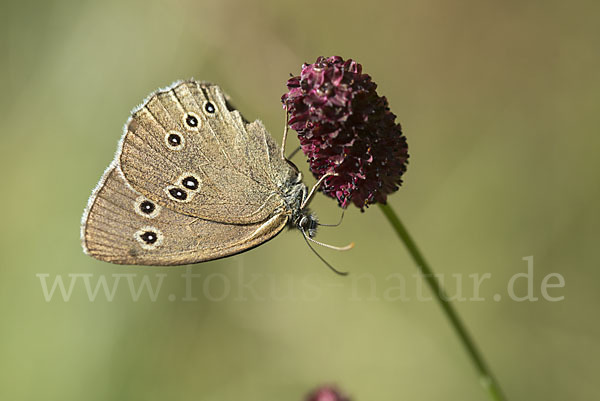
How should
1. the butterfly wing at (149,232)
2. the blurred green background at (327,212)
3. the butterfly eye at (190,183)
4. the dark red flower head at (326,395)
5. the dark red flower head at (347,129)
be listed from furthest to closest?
the blurred green background at (327,212), the dark red flower head at (326,395), the butterfly eye at (190,183), the butterfly wing at (149,232), the dark red flower head at (347,129)

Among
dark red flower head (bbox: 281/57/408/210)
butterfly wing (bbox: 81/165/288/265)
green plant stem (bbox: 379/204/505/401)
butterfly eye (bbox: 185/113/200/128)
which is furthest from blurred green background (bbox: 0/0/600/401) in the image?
dark red flower head (bbox: 281/57/408/210)

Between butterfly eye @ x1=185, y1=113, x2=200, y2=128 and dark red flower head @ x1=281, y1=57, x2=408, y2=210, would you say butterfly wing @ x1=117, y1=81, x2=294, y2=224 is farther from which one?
dark red flower head @ x1=281, y1=57, x2=408, y2=210

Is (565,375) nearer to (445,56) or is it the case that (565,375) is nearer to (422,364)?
(422,364)

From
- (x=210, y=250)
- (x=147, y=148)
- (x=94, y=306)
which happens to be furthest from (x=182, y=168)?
(x=94, y=306)

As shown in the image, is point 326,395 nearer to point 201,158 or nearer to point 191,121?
point 201,158

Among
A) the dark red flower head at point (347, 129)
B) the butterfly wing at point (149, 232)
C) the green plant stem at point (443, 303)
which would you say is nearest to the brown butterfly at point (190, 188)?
the butterfly wing at point (149, 232)

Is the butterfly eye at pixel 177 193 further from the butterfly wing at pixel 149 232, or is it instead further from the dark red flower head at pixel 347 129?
the dark red flower head at pixel 347 129
